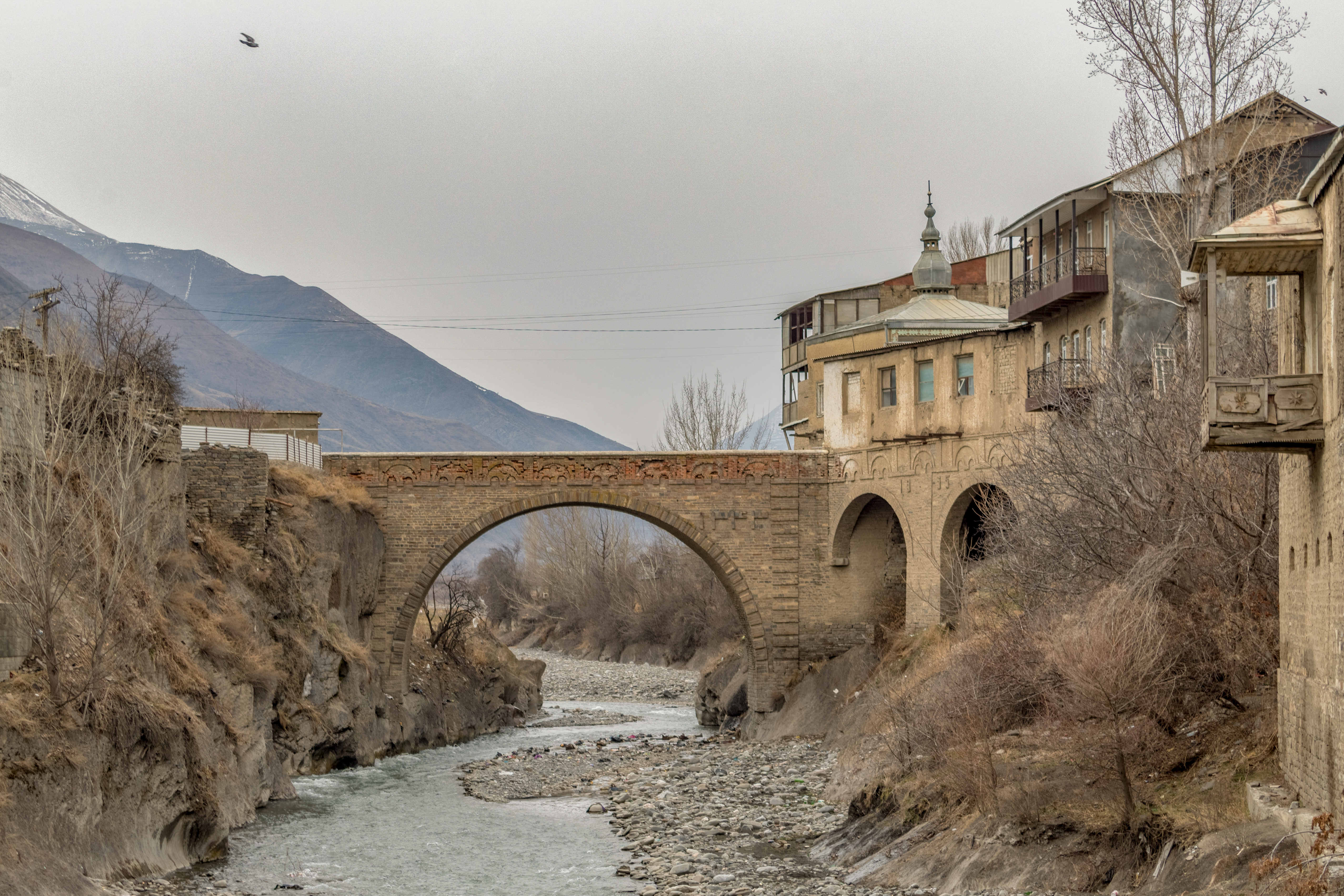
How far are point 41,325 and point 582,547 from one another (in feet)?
157

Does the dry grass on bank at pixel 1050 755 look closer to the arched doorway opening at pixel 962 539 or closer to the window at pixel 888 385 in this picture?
the arched doorway opening at pixel 962 539

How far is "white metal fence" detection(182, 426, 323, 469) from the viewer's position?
30.6m

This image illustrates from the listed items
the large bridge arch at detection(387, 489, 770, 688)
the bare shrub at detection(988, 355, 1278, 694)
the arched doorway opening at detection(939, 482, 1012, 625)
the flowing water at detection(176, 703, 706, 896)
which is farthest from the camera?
the large bridge arch at detection(387, 489, 770, 688)

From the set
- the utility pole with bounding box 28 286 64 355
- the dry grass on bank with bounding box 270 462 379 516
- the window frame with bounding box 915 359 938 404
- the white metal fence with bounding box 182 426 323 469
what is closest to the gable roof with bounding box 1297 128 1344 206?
the window frame with bounding box 915 359 938 404

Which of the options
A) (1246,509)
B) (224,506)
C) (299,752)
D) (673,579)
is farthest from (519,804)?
(673,579)

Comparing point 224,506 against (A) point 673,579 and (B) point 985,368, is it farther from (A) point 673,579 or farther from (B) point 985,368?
(A) point 673,579

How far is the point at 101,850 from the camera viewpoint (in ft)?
57.0

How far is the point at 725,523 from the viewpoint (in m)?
33.9

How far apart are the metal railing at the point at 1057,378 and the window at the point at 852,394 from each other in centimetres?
513

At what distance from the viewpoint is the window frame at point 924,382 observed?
3178 cm

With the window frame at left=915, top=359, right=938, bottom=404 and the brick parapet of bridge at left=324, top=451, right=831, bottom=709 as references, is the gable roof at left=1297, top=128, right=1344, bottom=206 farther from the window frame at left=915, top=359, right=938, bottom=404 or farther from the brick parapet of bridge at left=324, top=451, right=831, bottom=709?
the brick parapet of bridge at left=324, top=451, right=831, bottom=709

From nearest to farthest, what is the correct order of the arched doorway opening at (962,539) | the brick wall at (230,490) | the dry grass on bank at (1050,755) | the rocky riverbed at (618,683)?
the dry grass on bank at (1050,755), the brick wall at (230,490), the arched doorway opening at (962,539), the rocky riverbed at (618,683)

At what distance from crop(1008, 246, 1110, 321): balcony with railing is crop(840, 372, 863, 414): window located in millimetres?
4184

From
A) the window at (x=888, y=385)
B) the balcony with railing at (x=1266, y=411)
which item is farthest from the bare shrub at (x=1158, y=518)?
the window at (x=888, y=385)
